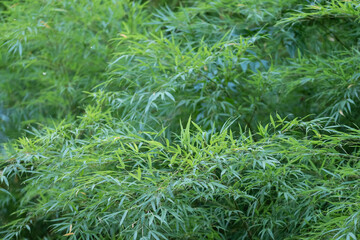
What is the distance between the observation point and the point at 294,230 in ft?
6.70

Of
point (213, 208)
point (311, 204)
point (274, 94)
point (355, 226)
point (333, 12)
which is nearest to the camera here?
point (355, 226)

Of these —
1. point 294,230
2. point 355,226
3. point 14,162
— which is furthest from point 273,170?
point 14,162

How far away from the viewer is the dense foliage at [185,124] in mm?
1919

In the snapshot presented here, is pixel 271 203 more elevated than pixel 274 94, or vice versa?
pixel 274 94

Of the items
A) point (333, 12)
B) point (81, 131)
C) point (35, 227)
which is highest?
point (333, 12)

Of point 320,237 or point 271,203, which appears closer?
point 320,237

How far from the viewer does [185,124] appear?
2.48m

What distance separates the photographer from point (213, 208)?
7.31ft

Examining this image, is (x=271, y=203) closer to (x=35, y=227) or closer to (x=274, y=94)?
(x=274, y=94)

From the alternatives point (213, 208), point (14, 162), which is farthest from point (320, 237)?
point (14, 162)

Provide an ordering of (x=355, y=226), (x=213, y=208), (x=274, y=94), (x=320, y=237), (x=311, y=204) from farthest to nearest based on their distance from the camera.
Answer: (x=274, y=94), (x=213, y=208), (x=311, y=204), (x=320, y=237), (x=355, y=226)

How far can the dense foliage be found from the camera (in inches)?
75.5

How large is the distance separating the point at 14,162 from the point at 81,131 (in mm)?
375

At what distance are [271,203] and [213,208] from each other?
0.99ft
